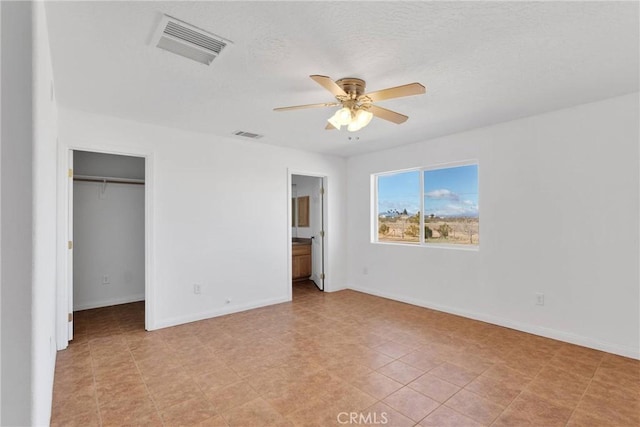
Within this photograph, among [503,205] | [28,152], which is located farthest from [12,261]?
[503,205]

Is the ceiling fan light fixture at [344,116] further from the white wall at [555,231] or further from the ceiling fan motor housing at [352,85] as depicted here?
the white wall at [555,231]

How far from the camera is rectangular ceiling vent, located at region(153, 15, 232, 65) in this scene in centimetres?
188

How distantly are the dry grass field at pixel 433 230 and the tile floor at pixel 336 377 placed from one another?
1140 millimetres

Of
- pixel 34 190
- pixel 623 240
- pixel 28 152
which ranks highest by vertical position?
Result: pixel 28 152

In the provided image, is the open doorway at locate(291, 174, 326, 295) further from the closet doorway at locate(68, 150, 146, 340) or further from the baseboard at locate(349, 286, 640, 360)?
the closet doorway at locate(68, 150, 146, 340)

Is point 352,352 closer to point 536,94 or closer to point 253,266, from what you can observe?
point 253,266

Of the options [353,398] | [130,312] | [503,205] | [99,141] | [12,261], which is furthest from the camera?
[130,312]

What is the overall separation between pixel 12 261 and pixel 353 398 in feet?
7.13

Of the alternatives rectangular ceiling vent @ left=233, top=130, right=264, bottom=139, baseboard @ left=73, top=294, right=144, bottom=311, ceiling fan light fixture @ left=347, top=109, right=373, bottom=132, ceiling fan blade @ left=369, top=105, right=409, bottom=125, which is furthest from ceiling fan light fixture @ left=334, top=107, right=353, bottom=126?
baseboard @ left=73, top=294, right=144, bottom=311

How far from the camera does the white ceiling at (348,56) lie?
5.74ft

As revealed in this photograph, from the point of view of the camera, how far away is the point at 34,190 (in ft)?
3.92

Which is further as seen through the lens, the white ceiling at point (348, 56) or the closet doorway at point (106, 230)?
the closet doorway at point (106, 230)

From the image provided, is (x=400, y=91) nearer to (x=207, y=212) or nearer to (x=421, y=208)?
(x=421, y=208)

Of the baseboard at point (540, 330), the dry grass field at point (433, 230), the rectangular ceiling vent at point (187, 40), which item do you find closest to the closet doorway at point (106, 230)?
the rectangular ceiling vent at point (187, 40)
